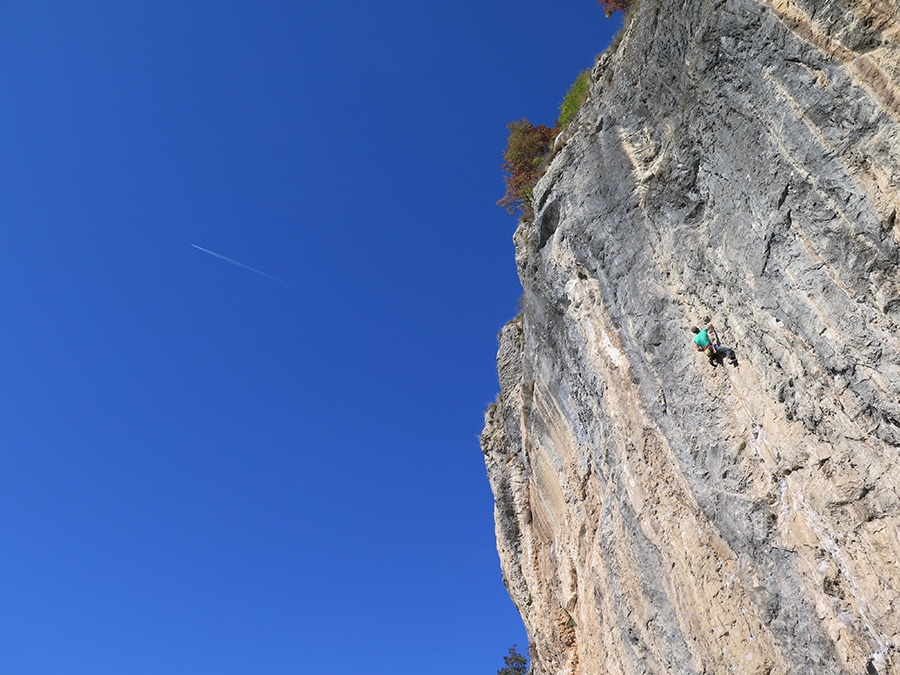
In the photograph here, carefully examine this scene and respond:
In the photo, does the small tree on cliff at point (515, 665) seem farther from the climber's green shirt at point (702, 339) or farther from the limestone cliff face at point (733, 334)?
the climber's green shirt at point (702, 339)

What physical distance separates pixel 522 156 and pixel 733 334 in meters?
14.3

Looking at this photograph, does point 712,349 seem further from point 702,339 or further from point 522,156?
point 522,156

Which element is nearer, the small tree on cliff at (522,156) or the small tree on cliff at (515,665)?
the small tree on cliff at (522,156)

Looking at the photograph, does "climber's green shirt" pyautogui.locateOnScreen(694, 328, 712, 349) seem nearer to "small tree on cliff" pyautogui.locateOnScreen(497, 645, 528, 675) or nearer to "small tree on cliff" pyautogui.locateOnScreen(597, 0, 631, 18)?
"small tree on cliff" pyautogui.locateOnScreen(597, 0, 631, 18)

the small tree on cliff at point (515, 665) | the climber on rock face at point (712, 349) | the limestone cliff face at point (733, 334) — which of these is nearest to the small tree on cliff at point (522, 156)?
the limestone cliff face at point (733, 334)

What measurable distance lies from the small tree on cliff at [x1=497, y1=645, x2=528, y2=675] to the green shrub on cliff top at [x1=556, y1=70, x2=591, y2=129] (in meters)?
34.3

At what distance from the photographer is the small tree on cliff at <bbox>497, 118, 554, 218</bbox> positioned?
78.8ft

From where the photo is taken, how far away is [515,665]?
126ft

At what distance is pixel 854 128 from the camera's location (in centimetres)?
971

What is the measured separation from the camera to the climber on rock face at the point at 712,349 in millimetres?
12781

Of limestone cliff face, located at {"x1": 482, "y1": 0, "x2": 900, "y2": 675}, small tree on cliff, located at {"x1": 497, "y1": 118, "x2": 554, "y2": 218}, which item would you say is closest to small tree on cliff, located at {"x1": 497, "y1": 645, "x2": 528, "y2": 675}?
limestone cliff face, located at {"x1": 482, "y1": 0, "x2": 900, "y2": 675}

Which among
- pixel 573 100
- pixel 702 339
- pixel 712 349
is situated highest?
pixel 573 100

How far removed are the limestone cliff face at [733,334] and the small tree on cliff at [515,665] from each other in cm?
2165

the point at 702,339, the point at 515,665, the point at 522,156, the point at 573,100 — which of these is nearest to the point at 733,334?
the point at 702,339
